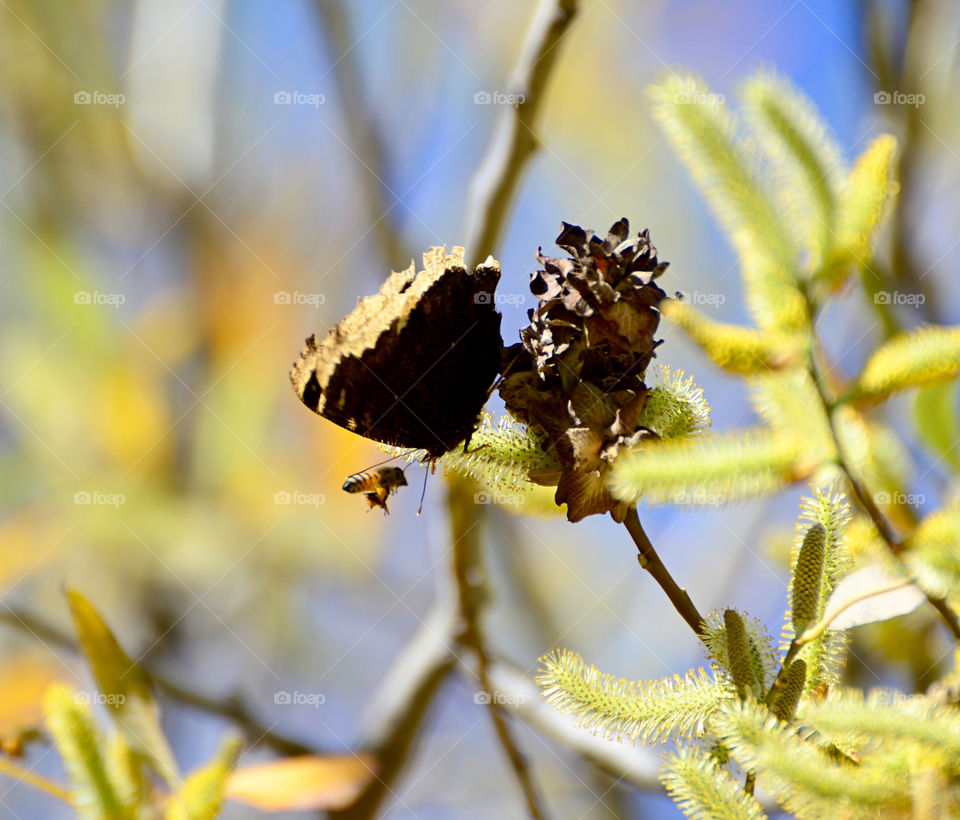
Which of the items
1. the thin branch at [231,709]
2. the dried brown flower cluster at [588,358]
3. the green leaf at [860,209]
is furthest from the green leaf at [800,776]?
the thin branch at [231,709]

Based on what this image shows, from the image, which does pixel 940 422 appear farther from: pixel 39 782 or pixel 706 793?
pixel 39 782

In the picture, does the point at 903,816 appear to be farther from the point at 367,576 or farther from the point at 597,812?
the point at 367,576

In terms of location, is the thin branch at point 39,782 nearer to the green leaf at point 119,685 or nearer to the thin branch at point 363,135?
the green leaf at point 119,685

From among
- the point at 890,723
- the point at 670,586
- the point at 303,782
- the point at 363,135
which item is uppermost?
the point at 363,135

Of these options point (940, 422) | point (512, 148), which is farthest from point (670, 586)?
point (512, 148)

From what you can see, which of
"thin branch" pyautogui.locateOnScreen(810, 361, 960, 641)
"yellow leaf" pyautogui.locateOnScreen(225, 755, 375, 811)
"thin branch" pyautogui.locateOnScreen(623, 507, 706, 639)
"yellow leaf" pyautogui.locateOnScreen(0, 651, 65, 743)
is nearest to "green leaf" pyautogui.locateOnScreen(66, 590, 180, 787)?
"yellow leaf" pyautogui.locateOnScreen(225, 755, 375, 811)

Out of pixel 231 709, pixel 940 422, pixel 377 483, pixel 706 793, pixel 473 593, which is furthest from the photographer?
pixel 231 709
